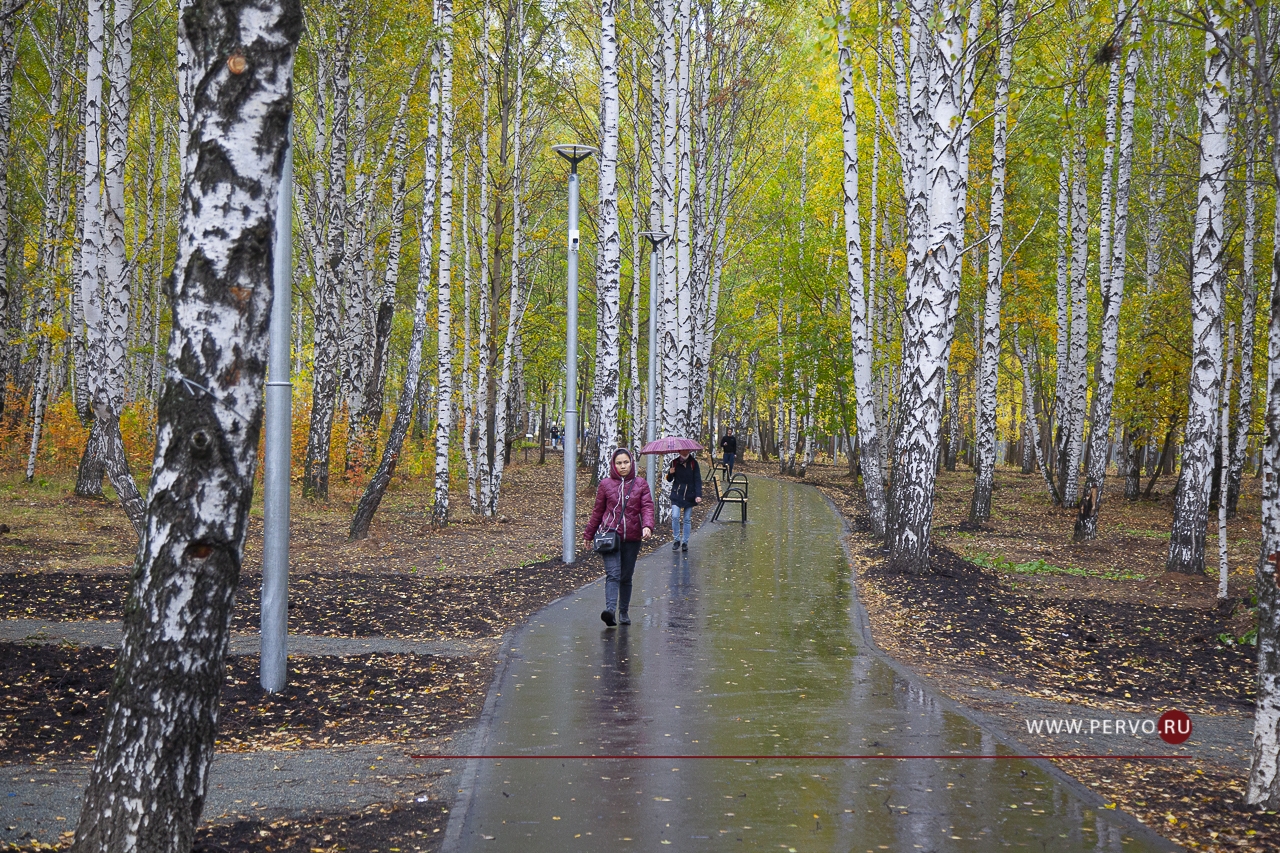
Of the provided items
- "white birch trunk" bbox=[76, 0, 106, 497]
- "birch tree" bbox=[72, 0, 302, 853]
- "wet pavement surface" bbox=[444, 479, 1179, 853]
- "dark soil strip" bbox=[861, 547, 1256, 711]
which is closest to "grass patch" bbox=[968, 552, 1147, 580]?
"dark soil strip" bbox=[861, 547, 1256, 711]

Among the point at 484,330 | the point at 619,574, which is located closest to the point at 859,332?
the point at 484,330

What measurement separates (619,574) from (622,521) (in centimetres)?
54

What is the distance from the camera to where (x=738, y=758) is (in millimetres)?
5742

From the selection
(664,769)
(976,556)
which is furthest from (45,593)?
(976,556)

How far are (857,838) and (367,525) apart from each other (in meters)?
12.4

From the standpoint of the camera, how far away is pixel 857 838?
4.57 meters

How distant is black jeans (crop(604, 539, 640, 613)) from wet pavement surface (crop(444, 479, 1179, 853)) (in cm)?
34

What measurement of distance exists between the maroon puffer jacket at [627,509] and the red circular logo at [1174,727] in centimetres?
484

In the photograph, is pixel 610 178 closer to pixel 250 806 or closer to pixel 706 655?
pixel 706 655

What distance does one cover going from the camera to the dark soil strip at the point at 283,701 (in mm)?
5977

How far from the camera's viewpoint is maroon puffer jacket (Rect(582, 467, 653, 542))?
10.0 metres

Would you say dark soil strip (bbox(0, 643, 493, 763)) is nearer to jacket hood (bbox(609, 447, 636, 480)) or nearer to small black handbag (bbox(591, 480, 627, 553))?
small black handbag (bbox(591, 480, 627, 553))

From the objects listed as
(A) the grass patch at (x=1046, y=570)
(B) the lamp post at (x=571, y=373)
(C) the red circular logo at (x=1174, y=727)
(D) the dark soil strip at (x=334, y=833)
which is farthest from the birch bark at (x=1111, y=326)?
(D) the dark soil strip at (x=334, y=833)

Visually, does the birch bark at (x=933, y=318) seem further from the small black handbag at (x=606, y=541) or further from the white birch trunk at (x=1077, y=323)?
the white birch trunk at (x=1077, y=323)
